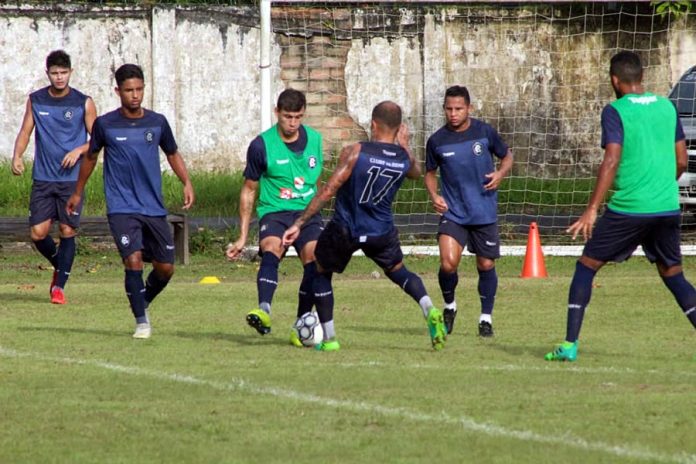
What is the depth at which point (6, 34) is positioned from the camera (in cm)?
2433

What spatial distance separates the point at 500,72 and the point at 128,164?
499 inches

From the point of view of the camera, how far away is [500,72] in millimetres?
22781

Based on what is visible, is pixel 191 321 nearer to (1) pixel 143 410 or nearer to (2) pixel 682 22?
(1) pixel 143 410

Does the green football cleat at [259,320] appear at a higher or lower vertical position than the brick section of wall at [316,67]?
lower

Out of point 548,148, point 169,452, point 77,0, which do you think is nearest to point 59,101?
point 169,452

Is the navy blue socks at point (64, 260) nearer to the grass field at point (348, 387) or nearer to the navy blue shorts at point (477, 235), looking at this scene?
the grass field at point (348, 387)

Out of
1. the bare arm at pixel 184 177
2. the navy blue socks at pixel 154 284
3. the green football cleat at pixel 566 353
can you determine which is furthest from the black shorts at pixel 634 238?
the navy blue socks at pixel 154 284

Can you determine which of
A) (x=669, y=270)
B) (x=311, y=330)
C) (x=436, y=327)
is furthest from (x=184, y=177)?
(x=669, y=270)

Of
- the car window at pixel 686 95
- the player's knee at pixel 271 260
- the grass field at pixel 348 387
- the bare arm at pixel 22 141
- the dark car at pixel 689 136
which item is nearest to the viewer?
the grass field at pixel 348 387

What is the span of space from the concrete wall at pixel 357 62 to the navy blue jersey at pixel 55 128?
6802mm

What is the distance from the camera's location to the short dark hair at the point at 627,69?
9289mm

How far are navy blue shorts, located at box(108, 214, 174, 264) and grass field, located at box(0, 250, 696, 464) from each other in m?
0.65

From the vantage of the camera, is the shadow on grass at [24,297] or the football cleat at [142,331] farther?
the shadow on grass at [24,297]

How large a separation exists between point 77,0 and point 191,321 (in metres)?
14.4
